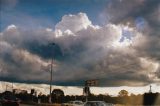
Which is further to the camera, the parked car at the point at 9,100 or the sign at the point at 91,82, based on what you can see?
the sign at the point at 91,82

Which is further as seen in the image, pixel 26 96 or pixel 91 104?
pixel 26 96

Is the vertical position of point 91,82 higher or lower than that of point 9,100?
higher

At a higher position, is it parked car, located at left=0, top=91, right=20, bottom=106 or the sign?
the sign

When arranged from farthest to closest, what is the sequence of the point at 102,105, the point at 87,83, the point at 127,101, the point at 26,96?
the point at 26,96 < the point at 127,101 < the point at 87,83 < the point at 102,105

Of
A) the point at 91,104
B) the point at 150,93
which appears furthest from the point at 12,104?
the point at 150,93

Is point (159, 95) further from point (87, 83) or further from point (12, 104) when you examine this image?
point (12, 104)

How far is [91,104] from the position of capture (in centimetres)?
3900

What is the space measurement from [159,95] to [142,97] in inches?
151

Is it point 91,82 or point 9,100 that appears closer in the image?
point 9,100

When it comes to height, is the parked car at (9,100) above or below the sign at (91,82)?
below

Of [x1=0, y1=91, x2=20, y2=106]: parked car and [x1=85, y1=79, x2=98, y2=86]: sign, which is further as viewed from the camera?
[x1=85, y1=79, x2=98, y2=86]: sign

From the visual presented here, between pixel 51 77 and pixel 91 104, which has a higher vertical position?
pixel 51 77

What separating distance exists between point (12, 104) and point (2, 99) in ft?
6.90

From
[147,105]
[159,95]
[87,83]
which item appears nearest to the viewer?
[87,83]
